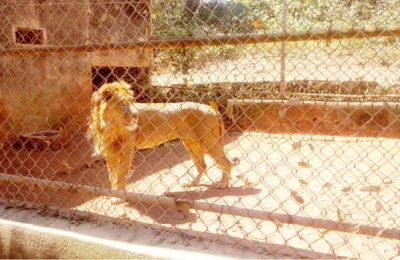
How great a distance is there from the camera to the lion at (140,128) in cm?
445

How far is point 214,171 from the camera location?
6.50 meters

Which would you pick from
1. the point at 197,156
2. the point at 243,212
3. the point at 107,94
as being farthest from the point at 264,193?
the point at 243,212

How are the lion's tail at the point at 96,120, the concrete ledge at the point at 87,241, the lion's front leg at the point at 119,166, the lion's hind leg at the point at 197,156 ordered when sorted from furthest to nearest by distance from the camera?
the lion's hind leg at the point at 197,156 → the lion's front leg at the point at 119,166 → the lion's tail at the point at 96,120 → the concrete ledge at the point at 87,241

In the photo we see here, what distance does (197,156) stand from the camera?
5980 mm

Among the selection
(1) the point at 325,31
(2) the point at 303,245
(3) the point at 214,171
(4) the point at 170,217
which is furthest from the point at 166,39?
(3) the point at 214,171

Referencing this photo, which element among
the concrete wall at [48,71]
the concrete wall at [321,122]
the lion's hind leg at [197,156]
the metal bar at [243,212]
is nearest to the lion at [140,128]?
the lion's hind leg at [197,156]

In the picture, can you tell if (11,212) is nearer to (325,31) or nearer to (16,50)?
(16,50)

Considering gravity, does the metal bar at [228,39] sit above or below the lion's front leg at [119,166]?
above

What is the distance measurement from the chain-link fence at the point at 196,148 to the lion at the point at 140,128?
0.7 inches

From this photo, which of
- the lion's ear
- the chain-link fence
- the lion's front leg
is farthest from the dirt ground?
the lion's ear

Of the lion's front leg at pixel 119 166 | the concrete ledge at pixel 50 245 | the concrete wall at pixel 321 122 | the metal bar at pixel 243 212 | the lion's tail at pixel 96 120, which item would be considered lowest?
the concrete wall at pixel 321 122

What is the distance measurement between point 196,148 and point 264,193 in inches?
50.2

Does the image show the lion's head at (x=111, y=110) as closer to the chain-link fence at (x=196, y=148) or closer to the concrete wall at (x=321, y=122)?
the chain-link fence at (x=196, y=148)

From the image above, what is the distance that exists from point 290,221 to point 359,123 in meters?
5.92
